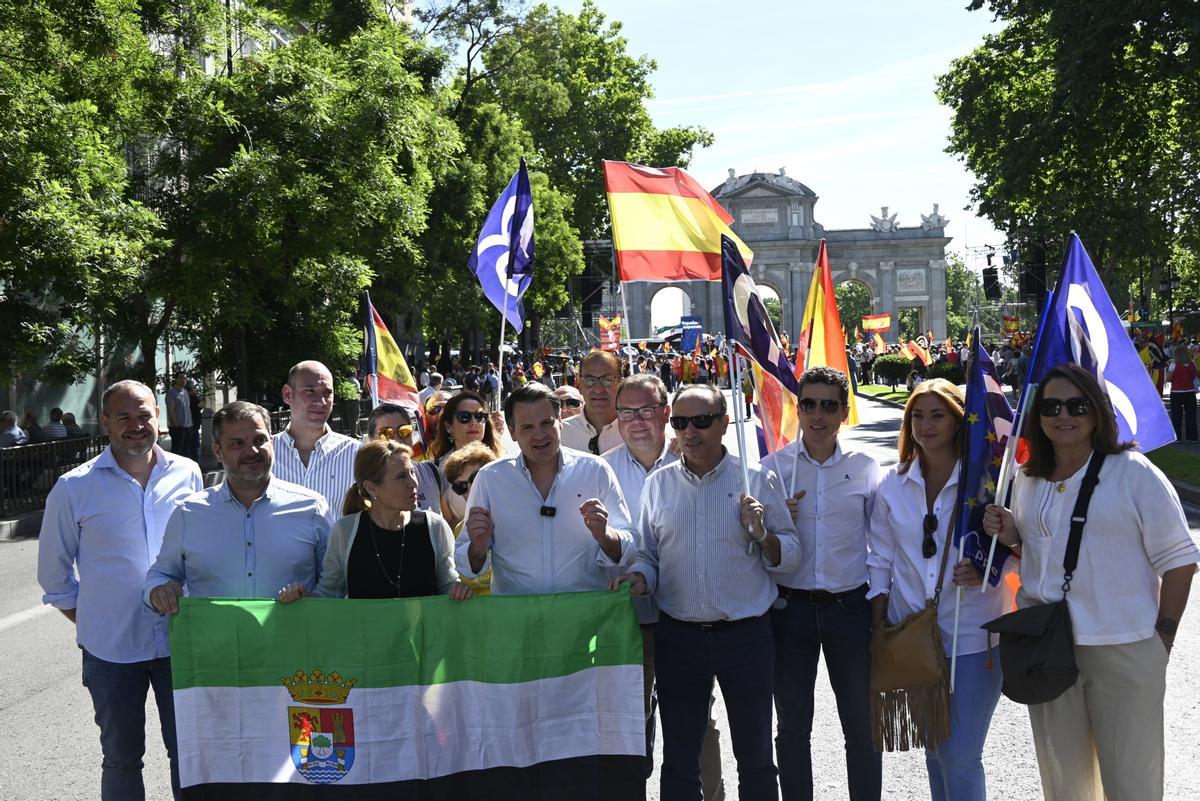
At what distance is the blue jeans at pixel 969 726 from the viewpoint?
14.7ft

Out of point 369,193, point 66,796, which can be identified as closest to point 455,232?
point 369,193

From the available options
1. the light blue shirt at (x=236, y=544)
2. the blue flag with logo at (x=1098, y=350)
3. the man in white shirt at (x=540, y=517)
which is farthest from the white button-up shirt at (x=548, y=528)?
the blue flag with logo at (x=1098, y=350)

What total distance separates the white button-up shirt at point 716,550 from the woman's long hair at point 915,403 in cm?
53

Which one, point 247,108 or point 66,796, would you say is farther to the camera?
point 247,108

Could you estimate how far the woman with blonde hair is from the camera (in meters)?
4.70

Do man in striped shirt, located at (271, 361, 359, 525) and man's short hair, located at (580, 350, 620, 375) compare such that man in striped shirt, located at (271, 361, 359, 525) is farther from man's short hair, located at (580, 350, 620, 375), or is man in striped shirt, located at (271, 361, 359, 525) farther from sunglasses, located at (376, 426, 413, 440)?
man's short hair, located at (580, 350, 620, 375)

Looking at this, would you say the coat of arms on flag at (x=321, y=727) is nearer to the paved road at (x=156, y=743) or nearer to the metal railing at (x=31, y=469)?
the paved road at (x=156, y=743)

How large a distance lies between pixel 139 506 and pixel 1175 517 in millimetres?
3743

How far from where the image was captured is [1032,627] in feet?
13.7

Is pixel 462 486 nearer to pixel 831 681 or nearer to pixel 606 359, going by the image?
pixel 606 359

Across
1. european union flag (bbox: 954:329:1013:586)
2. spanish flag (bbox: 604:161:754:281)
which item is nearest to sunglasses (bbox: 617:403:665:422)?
european union flag (bbox: 954:329:1013:586)

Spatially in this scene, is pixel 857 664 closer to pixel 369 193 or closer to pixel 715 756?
pixel 715 756

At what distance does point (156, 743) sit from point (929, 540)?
14.3ft

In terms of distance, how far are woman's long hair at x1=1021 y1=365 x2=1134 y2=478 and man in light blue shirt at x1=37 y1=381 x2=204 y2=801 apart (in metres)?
3.28
